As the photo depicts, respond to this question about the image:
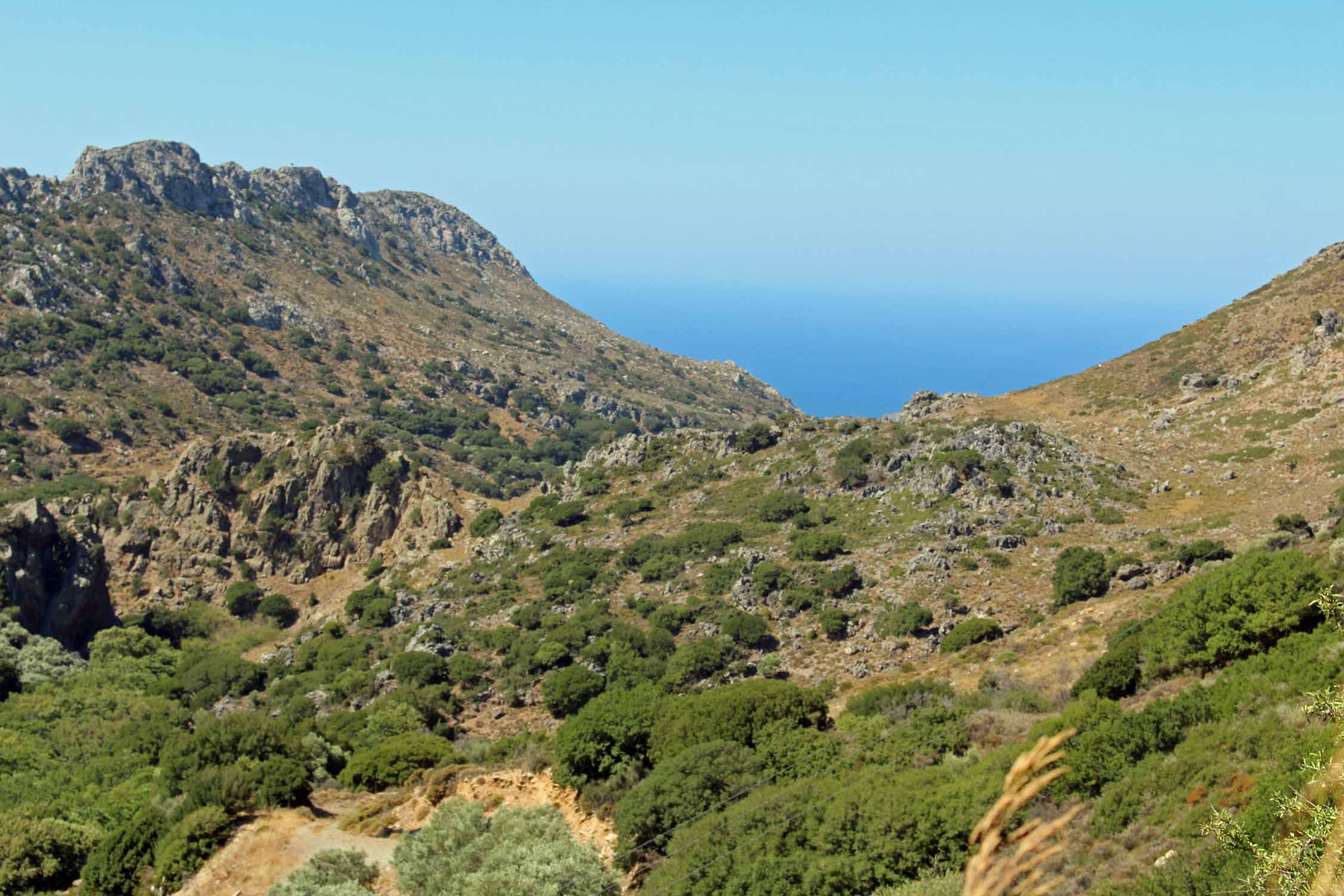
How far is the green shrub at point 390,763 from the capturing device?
2641 centimetres

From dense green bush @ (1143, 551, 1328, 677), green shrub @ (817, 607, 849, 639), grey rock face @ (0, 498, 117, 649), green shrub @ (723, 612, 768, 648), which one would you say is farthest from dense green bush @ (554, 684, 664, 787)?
grey rock face @ (0, 498, 117, 649)

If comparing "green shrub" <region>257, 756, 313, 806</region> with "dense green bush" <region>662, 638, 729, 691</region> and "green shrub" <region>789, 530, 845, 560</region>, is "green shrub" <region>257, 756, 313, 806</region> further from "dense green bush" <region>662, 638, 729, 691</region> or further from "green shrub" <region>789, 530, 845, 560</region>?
"green shrub" <region>789, 530, 845, 560</region>

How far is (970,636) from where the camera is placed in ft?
101

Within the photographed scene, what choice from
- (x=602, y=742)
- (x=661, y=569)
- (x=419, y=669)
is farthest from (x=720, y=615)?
(x=602, y=742)

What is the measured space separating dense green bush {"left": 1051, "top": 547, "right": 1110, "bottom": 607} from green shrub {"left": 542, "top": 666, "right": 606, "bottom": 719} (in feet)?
47.6

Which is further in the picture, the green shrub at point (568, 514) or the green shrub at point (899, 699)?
the green shrub at point (568, 514)

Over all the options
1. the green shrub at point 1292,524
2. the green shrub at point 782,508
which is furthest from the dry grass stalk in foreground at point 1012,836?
the green shrub at point 782,508

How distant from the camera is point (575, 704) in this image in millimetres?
31312

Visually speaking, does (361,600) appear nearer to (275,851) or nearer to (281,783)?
(281,783)

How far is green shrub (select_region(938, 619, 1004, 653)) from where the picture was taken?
101 feet

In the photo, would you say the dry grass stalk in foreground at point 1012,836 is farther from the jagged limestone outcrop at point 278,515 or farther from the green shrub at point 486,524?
the jagged limestone outcrop at point 278,515

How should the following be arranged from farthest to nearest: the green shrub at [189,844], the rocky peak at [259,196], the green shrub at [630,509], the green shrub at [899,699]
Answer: the rocky peak at [259,196] < the green shrub at [630,509] < the green shrub at [899,699] < the green shrub at [189,844]

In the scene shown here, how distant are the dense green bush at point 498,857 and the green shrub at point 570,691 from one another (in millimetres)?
9641

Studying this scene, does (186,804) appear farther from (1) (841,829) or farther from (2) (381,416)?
(2) (381,416)
